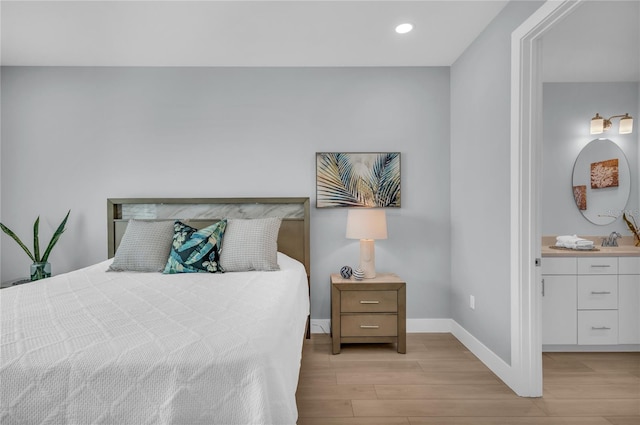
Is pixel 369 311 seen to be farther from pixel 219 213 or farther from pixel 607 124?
pixel 607 124

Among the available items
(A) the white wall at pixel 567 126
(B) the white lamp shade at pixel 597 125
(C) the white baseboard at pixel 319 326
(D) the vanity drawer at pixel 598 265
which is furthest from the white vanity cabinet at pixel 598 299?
(C) the white baseboard at pixel 319 326

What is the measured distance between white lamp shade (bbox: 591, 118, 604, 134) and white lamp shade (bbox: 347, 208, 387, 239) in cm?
233

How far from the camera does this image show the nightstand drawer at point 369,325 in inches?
112

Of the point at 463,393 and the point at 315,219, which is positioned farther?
the point at 315,219

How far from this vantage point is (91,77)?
327 centimetres

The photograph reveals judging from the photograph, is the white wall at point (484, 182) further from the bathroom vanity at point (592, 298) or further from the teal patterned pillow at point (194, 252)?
the teal patterned pillow at point (194, 252)

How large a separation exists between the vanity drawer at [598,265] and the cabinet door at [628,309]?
0.10 meters

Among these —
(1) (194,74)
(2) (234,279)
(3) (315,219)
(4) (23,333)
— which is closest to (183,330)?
(4) (23,333)

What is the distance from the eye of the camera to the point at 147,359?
1123mm

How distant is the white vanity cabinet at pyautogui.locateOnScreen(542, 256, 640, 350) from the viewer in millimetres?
2748

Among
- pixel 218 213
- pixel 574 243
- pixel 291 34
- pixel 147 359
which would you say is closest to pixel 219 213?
pixel 218 213

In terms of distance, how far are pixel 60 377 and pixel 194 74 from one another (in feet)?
9.57

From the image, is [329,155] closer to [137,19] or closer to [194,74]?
[194,74]

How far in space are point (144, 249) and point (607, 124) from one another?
173 inches
